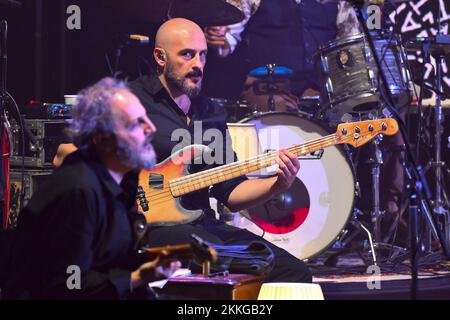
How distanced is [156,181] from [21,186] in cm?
134

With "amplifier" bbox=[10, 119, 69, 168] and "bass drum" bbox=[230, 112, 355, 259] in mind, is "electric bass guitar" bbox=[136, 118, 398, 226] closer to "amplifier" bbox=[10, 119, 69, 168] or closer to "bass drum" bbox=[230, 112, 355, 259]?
"amplifier" bbox=[10, 119, 69, 168]

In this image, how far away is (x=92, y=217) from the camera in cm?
284

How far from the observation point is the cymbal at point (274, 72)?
20.6 ft

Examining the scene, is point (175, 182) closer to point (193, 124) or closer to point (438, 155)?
point (193, 124)

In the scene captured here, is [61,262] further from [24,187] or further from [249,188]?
[24,187]

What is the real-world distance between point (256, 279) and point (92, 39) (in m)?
3.32

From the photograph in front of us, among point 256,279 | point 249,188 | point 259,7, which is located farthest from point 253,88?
point 256,279

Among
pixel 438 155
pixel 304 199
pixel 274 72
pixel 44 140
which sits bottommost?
pixel 304 199

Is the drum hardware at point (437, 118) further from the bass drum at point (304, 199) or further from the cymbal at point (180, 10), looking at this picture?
the cymbal at point (180, 10)

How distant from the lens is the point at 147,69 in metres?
6.75

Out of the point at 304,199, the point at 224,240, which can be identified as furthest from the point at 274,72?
the point at 224,240

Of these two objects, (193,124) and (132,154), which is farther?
(193,124)

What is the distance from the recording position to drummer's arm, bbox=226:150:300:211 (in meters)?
4.30

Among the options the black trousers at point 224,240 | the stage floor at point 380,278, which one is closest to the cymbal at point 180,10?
the black trousers at point 224,240
